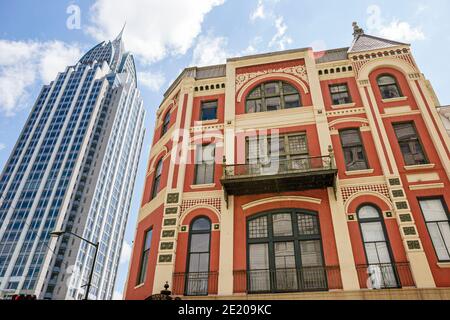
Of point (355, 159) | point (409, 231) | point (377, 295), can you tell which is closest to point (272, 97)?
point (355, 159)

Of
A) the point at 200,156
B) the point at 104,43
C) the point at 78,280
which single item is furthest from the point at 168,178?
the point at 104,43

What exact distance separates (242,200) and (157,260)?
4.78m

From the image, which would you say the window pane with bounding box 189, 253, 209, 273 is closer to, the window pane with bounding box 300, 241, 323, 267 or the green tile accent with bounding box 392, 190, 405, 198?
the window pane with bounding box 300, 241, 323, 267

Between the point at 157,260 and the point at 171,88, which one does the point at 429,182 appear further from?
the point at 171,88

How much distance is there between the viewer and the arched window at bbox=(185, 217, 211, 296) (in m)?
14.6

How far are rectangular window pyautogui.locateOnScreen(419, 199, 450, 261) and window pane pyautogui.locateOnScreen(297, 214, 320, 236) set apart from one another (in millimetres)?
4578

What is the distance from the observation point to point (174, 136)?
1981cm

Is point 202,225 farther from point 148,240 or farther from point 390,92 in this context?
point 390,92

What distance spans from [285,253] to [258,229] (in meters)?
1.65

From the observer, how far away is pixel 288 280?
13.9m

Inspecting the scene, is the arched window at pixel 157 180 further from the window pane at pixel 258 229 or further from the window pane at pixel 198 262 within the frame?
the window pane at pixel 258 229

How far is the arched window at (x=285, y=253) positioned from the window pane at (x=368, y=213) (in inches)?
78.6

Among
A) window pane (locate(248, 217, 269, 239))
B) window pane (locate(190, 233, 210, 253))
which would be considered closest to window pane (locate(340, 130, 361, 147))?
window pane (locate(248, 217, 269, 239))

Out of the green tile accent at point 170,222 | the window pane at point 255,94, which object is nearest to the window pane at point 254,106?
the window pane at point 255,94
